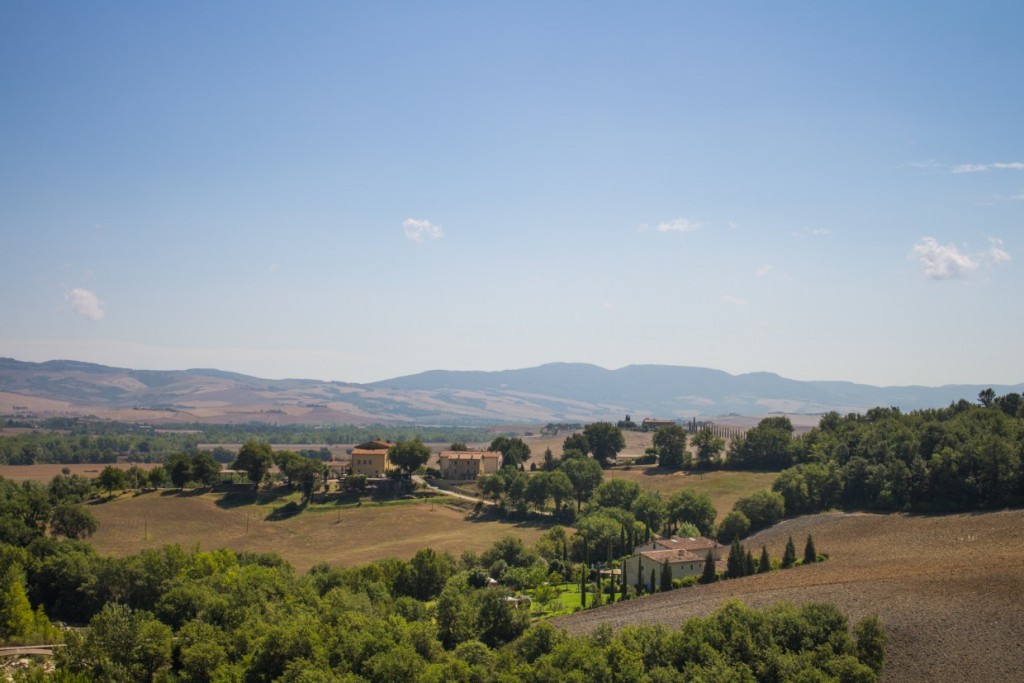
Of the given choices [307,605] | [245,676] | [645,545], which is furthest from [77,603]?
[645,545]

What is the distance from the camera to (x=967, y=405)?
374 ft

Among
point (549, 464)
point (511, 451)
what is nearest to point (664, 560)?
point (549, 464)

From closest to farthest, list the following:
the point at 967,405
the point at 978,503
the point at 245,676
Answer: the point at 245,676
the point at 978,503
the point at 967,405

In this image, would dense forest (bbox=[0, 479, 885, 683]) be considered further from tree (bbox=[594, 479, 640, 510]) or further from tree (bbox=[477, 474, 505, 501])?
tree (bbox=[477, 474, 505, 501])

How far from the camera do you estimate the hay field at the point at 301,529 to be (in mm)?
89812

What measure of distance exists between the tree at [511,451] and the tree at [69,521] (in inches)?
2488

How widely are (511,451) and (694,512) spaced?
4687cm

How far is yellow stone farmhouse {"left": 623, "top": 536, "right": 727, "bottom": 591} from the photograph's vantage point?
72812 mm

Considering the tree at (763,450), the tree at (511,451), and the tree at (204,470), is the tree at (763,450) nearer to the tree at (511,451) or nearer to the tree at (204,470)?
the tree at (511,451)

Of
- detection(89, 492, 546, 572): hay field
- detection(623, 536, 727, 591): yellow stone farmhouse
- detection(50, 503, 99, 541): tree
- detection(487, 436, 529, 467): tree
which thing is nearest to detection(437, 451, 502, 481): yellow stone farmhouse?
detection(487, 436, 529, 467): tree

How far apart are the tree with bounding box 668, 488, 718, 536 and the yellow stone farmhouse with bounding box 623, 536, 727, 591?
40.8ft

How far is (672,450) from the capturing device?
12988 centimetres

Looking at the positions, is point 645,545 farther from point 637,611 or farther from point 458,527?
point 458,527

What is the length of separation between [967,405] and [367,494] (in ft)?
283
